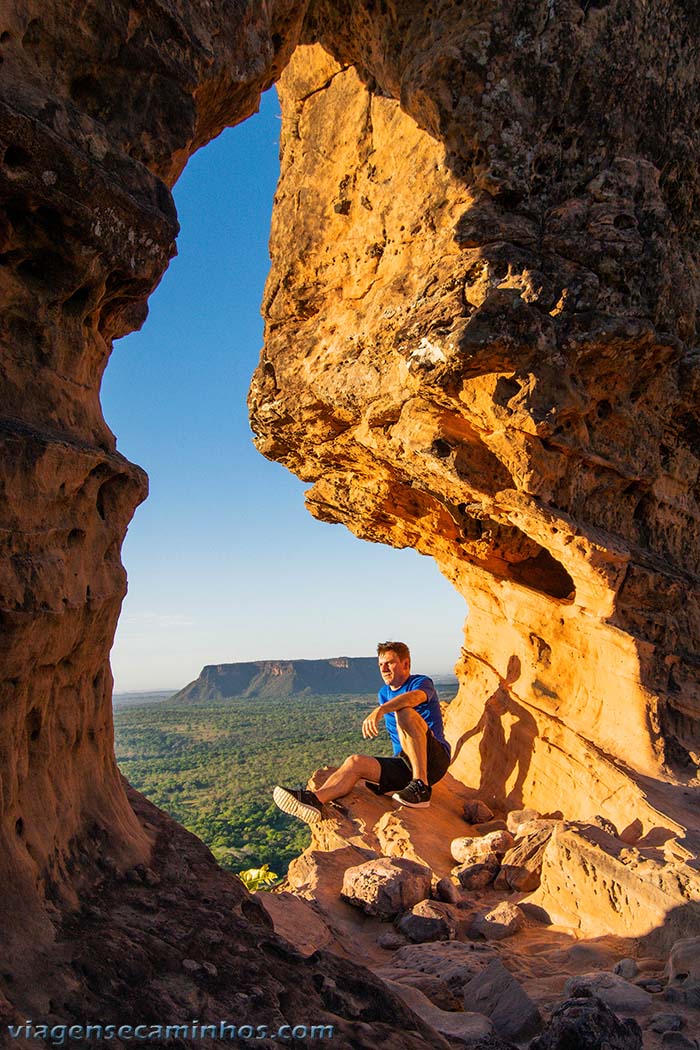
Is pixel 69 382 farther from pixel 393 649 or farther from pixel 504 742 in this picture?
pixel 504 742

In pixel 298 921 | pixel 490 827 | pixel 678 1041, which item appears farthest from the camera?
pixel 490 827

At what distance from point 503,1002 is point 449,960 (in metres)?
0.81

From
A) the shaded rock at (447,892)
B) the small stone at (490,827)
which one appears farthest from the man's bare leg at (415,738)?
the shaded rock at (447,892)

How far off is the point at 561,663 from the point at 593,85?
6891mm

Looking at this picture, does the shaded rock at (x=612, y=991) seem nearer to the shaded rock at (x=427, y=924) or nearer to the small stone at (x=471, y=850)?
the shaded rock at (x=427, y=924)

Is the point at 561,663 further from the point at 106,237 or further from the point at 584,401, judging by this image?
the point at 106,237

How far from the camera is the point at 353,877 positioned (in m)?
5.77

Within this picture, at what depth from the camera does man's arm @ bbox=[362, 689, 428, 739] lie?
7352mm

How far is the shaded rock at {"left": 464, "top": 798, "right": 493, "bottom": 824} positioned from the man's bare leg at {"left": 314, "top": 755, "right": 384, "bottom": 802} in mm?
1347

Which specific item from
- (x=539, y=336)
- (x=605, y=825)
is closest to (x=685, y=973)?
(x=605, y=825)

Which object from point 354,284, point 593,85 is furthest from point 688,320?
point 354,284

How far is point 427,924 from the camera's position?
527 centimetres

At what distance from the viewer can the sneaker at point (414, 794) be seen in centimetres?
771

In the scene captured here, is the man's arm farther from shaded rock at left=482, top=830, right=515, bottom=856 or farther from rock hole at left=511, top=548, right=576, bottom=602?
rock hole at left=511, top=548, right=576, bottom=602
